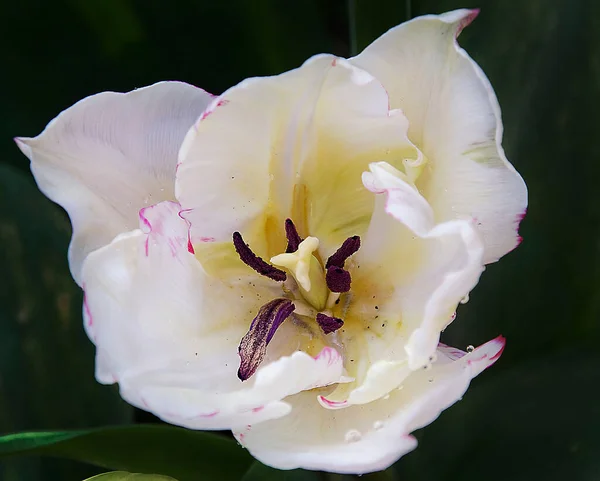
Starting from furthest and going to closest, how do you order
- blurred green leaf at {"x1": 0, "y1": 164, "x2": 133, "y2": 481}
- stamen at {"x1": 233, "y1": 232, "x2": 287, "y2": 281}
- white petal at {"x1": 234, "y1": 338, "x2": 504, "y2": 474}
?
blurred green leaf at {"x1": 0, "y1": 164, "x2": 133, "y2": 481} < stamen at {"x1": 233, "y1": 232, "x2": 287, "y2": 281} < white petal at {"x1": 234, "y1": 338, "x2": 504, "y2": 474}

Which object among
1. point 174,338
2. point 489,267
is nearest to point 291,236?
point 174,338

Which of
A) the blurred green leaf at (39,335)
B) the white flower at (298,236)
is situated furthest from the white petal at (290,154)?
the blurred green leaf at (39,335)

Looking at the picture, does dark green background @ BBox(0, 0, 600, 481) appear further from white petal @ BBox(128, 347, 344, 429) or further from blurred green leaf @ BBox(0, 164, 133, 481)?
white petal @ BBox(128, 347, 344, 429)

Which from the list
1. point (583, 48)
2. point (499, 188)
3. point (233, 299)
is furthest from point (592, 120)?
point (233, 299)

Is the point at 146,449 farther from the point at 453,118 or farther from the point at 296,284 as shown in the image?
the point at 453,118

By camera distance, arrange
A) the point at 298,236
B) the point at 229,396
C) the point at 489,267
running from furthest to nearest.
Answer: the point at 489,267, the point at 298,236, the point at 229,396

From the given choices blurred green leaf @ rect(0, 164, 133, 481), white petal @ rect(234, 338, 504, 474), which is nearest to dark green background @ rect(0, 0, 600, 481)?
blurred green leaf @ rect(0, 164, 133, 481)
